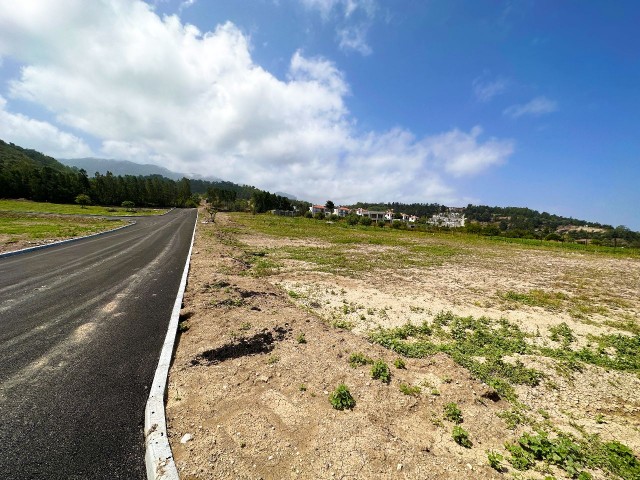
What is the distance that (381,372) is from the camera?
5.70 meters

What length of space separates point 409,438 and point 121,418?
4525 millimetres

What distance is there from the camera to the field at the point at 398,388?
12.2ft

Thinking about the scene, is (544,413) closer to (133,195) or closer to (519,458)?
(519,458)

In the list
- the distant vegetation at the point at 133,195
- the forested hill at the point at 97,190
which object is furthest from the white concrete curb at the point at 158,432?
the forested hill at the point at 97,190

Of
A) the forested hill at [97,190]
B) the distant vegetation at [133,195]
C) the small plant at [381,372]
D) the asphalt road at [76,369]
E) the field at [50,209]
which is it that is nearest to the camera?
the asphalt road at [76,369]

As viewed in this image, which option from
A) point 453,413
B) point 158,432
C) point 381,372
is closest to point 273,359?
point 381,372

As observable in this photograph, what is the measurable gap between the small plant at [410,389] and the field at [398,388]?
25 mm

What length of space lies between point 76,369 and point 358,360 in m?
5.85

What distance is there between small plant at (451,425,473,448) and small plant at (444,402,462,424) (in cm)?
31

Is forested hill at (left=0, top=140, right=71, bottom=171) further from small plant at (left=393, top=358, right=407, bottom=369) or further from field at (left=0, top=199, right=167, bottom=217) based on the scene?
small plant at (left=393, top=358, right=407, bottom=369)

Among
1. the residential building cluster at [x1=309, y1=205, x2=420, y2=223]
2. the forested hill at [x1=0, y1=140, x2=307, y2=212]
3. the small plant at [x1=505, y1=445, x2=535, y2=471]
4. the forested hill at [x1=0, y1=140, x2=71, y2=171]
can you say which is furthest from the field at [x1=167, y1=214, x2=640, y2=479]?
the residential building cluster at [x1=309, y1=205, x2=420, y2=223]

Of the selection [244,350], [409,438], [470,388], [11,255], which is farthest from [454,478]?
[11,255]

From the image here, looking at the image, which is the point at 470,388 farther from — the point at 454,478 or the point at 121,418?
the point at 121,418

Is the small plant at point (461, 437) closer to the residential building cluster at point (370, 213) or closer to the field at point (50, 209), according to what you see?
the field at point (50, 209)
